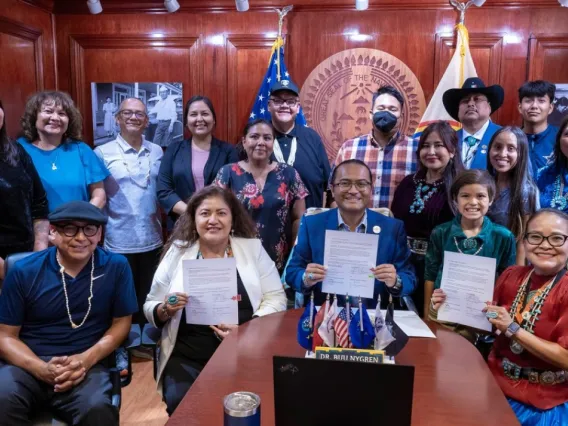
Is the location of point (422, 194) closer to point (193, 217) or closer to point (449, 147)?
point (449, 147)

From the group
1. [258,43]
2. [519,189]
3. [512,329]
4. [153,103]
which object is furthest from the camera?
[153,103]

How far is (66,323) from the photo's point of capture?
2199mm

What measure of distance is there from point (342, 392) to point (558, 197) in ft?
7.80

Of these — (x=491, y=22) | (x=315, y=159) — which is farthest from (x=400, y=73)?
(x=315, y=159)

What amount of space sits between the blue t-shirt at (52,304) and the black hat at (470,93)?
2530 millimetres

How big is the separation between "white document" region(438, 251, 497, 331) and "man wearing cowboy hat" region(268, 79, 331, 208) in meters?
1.59

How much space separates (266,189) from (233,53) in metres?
2.02

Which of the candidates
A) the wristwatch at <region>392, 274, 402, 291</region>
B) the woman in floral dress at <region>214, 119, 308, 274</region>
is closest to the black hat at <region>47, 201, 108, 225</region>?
the woman in floral dress at <region>214, 119, 308, 274</region>

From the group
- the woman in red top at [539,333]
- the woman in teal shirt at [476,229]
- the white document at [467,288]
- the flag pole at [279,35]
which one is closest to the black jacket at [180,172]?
the flag pole at [279,35]

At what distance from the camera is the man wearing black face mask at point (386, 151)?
11.1 feet

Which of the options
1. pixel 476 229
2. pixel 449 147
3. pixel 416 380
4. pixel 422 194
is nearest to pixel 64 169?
pixel 422 194

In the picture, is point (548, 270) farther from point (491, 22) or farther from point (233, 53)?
point (233, 53)

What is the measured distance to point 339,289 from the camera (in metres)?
2.27

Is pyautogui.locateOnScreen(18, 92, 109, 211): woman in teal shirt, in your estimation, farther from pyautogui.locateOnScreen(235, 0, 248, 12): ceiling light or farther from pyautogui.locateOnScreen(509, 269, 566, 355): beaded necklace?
pyautogui.locateOnScreen(509, 269, 566, 355): beaded necklace
